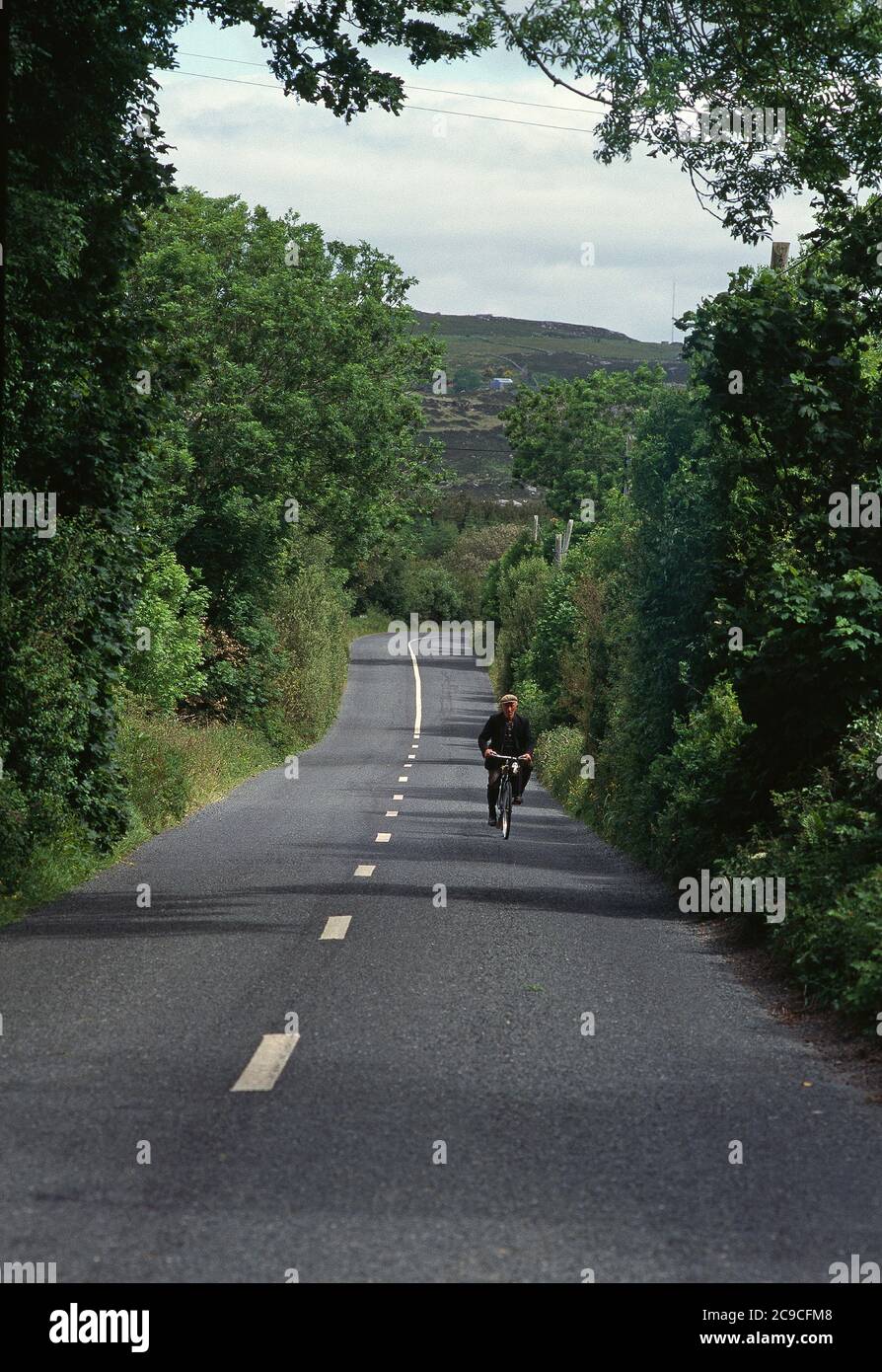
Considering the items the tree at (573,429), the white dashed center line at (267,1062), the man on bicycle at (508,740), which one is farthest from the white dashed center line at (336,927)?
the tree at (573,429)

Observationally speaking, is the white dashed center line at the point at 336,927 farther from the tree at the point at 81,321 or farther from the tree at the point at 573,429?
the tree at the point at 573,429

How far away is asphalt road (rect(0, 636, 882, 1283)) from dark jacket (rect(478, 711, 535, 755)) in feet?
21.3

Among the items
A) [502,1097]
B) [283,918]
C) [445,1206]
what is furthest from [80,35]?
[445,1206]

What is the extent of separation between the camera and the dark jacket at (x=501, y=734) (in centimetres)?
2208

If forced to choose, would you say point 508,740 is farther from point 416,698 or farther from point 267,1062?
point 416,698

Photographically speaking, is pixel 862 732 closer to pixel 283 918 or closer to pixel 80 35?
pixel 283 918

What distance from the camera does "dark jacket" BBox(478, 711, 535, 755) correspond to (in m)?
22.1

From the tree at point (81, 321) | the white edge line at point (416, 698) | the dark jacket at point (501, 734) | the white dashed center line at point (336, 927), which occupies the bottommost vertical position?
the white edge line at point (416, 698)

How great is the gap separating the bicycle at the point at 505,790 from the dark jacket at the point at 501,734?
0.16 m

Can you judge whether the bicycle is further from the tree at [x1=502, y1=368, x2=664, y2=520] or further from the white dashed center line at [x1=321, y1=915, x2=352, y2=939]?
the tree at [x1=502, y1=368, x2=664, y2=520]

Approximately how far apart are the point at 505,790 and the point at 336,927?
32.1 feet

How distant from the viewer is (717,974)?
12086 millimetres

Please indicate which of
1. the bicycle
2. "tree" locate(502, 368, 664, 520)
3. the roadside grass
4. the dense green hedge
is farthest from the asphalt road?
"tree" locate(502, 368, 664, 520)

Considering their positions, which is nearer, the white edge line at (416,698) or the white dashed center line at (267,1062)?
the white dashed center line at (267,1062)
